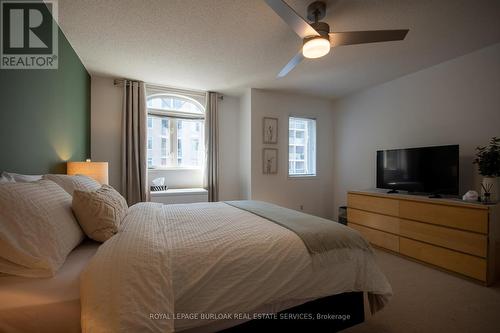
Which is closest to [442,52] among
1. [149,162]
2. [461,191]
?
[461,191]

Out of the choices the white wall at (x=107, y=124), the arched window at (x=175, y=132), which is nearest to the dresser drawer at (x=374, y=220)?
the arched window at (x=175, y=132)

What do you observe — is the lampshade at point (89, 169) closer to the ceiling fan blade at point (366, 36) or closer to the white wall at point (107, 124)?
the white wall at point (107, 124)

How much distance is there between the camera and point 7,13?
151cm

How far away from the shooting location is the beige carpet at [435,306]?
5.28ft

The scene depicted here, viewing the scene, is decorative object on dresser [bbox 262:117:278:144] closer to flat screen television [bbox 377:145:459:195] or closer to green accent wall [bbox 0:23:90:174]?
flat screen television [bbox 377:145:459:195]

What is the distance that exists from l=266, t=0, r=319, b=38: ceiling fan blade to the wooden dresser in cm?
231

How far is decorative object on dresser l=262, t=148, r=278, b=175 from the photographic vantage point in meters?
4.10

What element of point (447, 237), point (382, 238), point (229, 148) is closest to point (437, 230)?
point (447, 237)

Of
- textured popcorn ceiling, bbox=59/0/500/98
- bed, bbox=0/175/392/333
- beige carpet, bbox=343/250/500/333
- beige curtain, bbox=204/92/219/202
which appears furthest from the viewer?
beige curtain, bbox=204/92/219/202

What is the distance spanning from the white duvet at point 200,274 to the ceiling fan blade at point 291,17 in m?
1.48

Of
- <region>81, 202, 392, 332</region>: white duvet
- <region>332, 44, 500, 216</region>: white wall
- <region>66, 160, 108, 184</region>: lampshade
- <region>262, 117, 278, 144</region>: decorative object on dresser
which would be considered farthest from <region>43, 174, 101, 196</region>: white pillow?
<region>332, 44, 500, 216</region>: white wall

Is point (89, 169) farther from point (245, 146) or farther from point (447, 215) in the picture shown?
point (447, 215)

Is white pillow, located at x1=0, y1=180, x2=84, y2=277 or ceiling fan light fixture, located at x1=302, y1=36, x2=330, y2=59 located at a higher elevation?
ceiling fan light fixture, located at x1=302, y1=36, x2=330, y2=59

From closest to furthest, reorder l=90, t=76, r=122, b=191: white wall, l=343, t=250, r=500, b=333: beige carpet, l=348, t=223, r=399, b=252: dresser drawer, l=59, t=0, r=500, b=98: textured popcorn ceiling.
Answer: l=343, t=250, r=500, b=333: beige carpet, l=59, t=0, r=500, b=98: textured popcorn ceiling, l=348, t=223, r=399, b=252: dresser drawer, l=90, t=76, r=122, b=191: white wall
